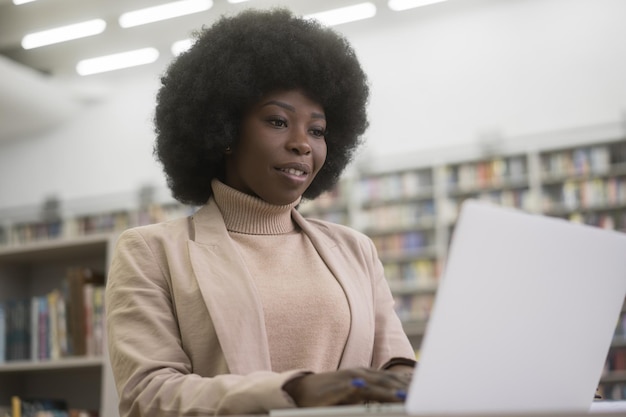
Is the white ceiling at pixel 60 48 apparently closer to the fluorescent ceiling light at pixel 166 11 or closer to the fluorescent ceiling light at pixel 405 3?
the fluorescent ceiling light at pixel 166 11

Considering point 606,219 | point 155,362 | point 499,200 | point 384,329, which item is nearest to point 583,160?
point 606,219

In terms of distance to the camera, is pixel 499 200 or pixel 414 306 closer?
pixel 499 200

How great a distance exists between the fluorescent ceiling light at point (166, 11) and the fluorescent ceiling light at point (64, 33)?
1.04 feet

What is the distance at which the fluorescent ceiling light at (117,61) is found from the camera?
8750mm

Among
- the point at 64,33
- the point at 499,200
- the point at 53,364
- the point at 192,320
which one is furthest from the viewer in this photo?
the point at 64,33

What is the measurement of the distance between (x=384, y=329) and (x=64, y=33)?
7343mm

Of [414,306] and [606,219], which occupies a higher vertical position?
[606,219]

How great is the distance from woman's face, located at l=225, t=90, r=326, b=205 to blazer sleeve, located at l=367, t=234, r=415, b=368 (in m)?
0.24

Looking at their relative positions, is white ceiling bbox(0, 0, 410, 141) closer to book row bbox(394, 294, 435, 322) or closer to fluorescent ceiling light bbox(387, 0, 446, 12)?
fluorescent ceiling light bbox(387, 0, 446, 12)

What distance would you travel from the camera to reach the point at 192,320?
134 centimetres

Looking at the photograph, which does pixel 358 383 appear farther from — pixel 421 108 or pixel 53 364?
pixel 421 108

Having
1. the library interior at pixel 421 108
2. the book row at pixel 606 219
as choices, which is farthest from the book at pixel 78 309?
the book row at pixel 606 219

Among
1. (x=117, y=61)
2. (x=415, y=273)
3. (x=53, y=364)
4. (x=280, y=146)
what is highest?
(x=117, y=61)

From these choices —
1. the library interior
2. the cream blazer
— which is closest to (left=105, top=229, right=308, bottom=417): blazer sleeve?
the cream blazer
